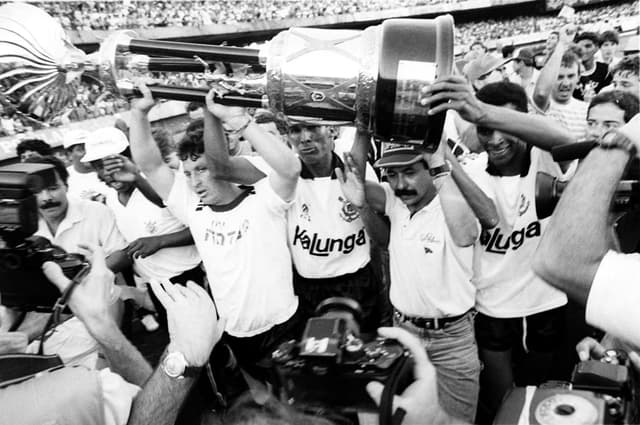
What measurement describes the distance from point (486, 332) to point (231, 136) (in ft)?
5.71

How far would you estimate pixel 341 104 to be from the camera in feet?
3.05

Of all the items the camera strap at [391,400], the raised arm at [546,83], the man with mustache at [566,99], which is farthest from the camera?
the man with mustache at [566,99]

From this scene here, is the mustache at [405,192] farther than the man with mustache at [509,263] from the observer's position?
No

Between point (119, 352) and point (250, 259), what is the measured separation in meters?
0.80

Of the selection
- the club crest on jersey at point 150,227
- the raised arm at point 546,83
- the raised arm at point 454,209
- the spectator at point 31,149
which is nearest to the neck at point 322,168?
the raised arm at point 454,209

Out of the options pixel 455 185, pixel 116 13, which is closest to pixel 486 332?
pixel 455 185

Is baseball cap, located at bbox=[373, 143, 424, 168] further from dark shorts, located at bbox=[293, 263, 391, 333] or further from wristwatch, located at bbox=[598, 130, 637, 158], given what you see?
wristwatch, located at bbox=[598, 130, 637, 158]

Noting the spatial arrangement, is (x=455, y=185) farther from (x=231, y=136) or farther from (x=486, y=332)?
(x=231, y=136)

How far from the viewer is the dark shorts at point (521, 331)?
7.18ft

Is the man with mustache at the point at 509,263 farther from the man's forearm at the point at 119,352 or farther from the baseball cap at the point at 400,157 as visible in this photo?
the man's forearm at the point at 119,352

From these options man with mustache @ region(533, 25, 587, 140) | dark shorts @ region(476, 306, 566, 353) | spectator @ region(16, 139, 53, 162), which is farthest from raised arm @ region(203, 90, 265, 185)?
man with mustache @ region(533, 25, 587, 140)

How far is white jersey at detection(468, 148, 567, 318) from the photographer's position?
2.06 metres

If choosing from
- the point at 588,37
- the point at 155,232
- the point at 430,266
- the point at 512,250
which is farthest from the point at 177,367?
the point at 588,37

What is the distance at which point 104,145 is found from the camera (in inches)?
116
